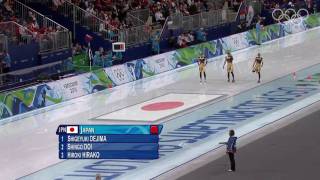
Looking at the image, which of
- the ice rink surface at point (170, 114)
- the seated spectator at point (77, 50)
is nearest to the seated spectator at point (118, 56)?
the seated spectator at point (77, 50)

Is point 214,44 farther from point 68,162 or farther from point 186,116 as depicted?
point 68,162

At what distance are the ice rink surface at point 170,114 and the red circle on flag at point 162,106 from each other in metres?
0.21

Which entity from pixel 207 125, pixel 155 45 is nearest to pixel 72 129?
pixel 207 125

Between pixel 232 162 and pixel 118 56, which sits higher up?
pixel 118 56

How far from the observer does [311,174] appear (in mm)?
19453

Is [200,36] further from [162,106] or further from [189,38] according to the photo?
[162,106]

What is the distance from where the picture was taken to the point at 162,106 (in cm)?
3173

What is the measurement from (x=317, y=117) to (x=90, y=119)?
26.8 feet

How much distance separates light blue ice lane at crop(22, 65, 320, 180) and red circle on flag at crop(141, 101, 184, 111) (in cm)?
143

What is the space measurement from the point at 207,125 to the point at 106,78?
917 centimetres

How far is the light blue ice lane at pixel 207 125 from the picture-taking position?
71.3 feet

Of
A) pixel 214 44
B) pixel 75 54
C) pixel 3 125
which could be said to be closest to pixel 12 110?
pixel 3 125
